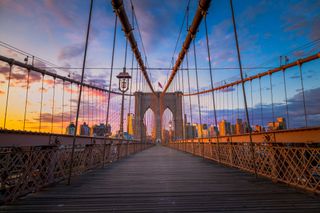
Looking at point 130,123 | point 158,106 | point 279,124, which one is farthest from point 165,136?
point 279,124

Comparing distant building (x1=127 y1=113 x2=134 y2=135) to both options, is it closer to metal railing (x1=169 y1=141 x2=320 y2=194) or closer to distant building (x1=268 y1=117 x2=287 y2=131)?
distant building (x1=268 y1=117 x2=287 y2=131)

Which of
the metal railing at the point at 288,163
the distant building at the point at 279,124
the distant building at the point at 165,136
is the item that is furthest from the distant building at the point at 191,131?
the distant building at the point at 165,136

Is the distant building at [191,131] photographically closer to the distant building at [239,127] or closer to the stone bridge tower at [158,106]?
the distant building at [239,127]

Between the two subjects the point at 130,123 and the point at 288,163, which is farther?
the point at 130,123

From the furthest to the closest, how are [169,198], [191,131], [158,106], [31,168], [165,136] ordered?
[165,136]
[158,106]
[191,131]
[31,168]
[169,198]

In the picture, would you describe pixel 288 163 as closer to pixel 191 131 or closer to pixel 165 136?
pixel 191 131

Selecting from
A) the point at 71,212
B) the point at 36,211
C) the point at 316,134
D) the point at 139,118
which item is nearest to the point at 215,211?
the point at 71,212

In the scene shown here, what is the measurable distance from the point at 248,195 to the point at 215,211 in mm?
939

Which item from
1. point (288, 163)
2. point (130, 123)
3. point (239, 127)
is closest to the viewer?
point (288, 163)

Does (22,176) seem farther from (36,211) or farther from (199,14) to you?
(199,14)

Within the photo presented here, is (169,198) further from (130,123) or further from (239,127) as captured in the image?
(130,123)

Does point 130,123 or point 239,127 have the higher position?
point 130,123

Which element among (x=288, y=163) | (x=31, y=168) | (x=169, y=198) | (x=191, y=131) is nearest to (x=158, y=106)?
(x=191, y=131)

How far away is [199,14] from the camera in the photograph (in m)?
8.84
